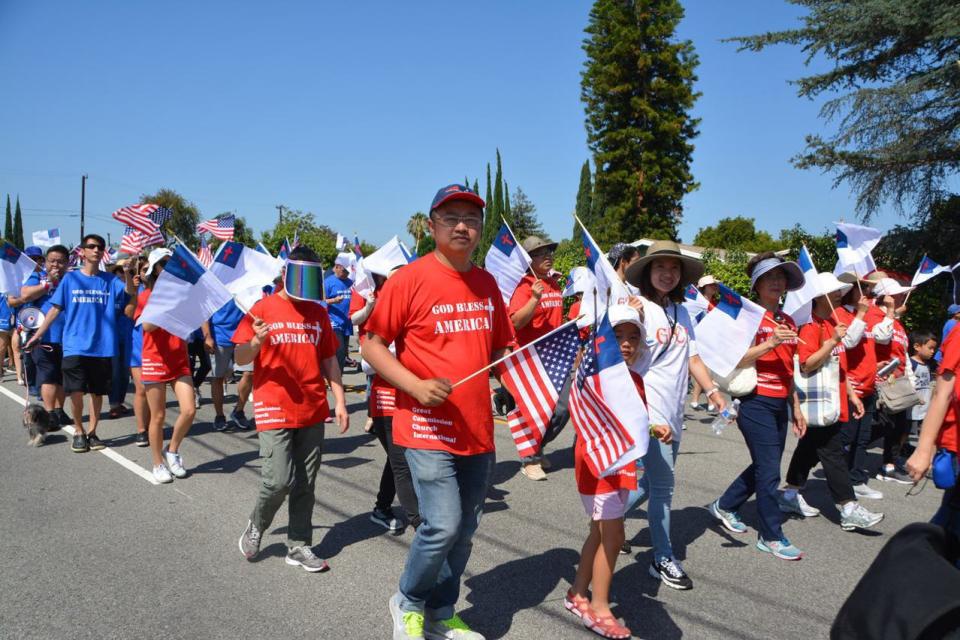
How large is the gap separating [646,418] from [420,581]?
1291 mm

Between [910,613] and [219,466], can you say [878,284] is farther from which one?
[219,466]

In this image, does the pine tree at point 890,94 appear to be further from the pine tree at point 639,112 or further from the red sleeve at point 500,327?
the pine tree at point 639,112

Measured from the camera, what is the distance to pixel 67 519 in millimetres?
5227

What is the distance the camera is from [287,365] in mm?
4438

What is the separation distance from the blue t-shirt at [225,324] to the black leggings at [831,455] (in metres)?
6.77

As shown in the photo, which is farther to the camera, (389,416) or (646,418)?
(389,416)

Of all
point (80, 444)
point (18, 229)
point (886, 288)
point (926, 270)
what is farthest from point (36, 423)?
point (18, 229)

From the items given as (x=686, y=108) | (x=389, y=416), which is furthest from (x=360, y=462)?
(x=686, y=108)

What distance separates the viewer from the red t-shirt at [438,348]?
3.20 metres

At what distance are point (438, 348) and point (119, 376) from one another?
8.04 m

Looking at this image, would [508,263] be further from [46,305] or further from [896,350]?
[46,305]

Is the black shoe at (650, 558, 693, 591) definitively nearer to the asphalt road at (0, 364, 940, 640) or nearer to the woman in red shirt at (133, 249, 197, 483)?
the asphalt road at (0, 364, 940, 640)

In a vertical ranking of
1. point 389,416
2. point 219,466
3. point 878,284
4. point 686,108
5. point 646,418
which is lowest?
point 219,466

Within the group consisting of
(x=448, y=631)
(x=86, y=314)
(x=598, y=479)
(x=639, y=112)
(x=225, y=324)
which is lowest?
(x=448, y=631)
